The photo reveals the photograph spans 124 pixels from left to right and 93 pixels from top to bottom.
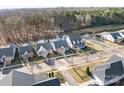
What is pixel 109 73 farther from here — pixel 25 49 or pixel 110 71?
pixel 25 49

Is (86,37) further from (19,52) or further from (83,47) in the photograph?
(19,52)

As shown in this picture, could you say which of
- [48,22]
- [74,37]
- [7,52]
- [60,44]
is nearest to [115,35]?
[74,37]

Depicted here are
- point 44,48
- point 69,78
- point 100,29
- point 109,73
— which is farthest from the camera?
Answer: point 100,29

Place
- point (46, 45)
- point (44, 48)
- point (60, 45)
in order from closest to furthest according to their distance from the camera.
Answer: point (44, 48)
point (46, 45)
point (60, 45)

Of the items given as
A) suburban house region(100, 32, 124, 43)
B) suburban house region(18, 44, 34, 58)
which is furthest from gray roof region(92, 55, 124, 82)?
suburban house region(100, 32, 124, 43)

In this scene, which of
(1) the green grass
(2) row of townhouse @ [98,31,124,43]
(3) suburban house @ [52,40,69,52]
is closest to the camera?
(3) suburban house @ [52,40,69,52]

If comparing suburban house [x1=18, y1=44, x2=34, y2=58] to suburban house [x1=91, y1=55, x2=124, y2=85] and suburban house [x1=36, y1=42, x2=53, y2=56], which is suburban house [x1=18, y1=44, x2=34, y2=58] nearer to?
suburban house [x1=36, y1=42, x2=53, y2=56]
